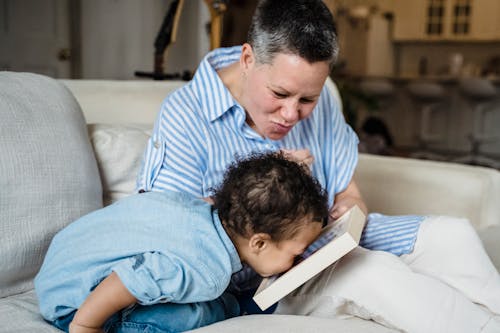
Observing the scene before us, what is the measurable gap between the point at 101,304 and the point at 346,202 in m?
0.70

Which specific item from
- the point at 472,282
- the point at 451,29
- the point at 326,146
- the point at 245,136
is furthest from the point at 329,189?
the point at 451,29

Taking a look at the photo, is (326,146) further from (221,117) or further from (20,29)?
(20,29)

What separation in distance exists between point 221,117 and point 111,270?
50 centimetres

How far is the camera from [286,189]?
3.56 ft

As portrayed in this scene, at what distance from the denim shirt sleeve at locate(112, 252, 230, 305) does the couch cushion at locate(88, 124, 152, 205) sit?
0.57m

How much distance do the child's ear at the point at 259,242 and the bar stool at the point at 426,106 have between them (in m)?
5.99

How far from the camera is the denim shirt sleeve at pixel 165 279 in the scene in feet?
3.31

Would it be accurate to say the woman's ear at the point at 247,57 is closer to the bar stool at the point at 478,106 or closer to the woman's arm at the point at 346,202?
the woman's arm at the point at 346,202

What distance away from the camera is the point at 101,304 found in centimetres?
101

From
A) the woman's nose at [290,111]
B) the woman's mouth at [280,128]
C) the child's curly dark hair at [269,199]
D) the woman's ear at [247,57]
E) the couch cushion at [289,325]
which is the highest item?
the woman's ear at [247,57]

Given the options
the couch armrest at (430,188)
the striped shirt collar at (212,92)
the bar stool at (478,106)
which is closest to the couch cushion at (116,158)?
the striped shirt collar at (212,92)

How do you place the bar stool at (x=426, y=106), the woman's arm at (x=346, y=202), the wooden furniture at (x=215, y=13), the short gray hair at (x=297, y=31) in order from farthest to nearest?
the bar stool at (x=426, y=106) < the wooden furniture at (x=215, y=13) < the woman's arm at (x=346, y=202) < the short gray hair at (x=297, y=31)

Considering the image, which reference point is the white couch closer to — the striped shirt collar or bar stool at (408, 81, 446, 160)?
the striped shirt collar

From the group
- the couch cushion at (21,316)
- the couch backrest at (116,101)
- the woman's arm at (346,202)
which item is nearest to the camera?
the couch cushion at (21,316)
